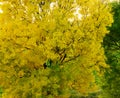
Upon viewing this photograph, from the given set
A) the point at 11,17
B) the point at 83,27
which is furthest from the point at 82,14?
the point at 11,17

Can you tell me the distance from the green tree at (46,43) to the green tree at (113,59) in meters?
9.63

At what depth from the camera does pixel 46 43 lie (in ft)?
61.3

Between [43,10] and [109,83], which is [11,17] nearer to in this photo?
[43,10]

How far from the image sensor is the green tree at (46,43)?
18.9 metres

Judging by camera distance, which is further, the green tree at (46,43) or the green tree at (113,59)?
the green tree at (113,59)

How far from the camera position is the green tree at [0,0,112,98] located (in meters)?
18.9

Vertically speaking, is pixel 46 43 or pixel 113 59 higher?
pixel 113 59

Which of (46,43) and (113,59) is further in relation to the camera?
(113,59)

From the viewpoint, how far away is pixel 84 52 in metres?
19.6

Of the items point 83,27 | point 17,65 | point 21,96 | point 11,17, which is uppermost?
point 11,17

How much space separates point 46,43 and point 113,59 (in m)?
12.4

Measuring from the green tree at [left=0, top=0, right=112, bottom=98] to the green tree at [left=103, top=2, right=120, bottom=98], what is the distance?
9629 millimetres

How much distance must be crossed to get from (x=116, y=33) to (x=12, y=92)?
12.8m

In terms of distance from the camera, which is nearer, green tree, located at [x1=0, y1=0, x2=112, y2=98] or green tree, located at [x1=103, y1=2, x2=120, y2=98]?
green tree, located at [x1=0, y1=0, x2=112, y2=98]
